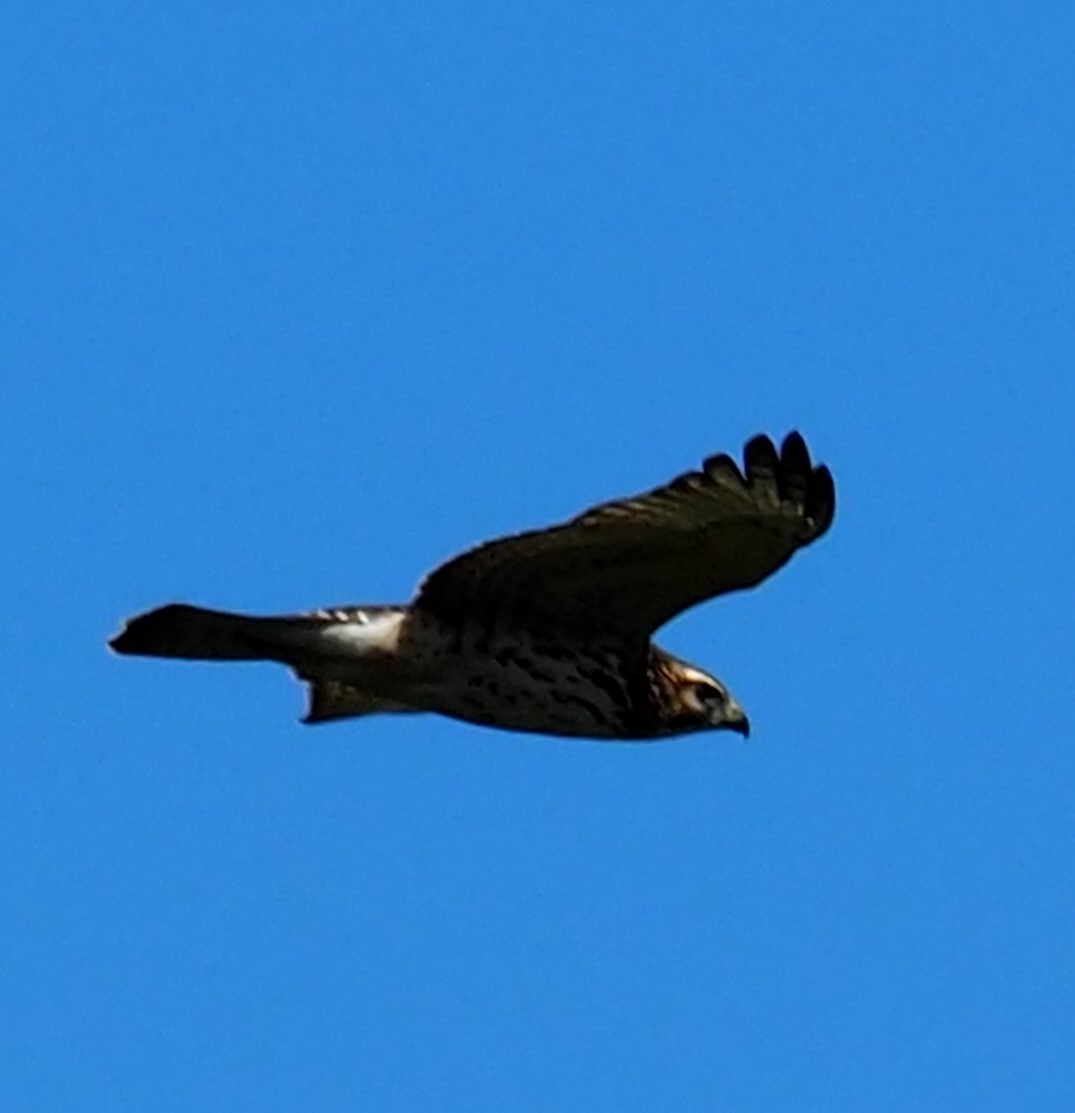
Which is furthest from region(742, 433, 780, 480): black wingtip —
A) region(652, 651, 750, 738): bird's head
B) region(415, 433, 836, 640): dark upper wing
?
region(652, 651, 750, 738): bird's head

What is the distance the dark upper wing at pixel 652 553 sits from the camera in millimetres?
10578

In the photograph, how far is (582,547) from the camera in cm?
1082

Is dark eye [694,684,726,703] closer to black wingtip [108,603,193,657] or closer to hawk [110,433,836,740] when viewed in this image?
hawk [110,433,836,740]

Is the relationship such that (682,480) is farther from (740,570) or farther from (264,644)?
(264,644)

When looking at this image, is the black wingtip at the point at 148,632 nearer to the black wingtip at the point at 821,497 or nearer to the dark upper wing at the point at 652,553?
the dark upper wing at the point at 652,553

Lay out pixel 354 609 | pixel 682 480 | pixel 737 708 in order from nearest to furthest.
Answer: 1. pixel 682 480
2. pixel 354 609
3. pixel 737 708

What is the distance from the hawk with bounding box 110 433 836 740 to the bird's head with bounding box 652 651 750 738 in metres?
0.02

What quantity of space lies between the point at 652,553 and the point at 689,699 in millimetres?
945

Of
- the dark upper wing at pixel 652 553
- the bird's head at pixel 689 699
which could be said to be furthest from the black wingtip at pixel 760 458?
the bird's head at pixel 689 699

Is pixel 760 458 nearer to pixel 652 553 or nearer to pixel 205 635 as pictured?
pixel 652 553

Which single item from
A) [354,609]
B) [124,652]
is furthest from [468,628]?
[124,652]

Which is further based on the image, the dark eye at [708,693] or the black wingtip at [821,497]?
the dark eye at [708,693]

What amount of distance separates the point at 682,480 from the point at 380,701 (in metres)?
2.09

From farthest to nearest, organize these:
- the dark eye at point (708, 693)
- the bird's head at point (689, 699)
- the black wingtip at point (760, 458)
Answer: the dark eye at point (708, 693), the bird's head at point (689, 699), the black wingtip at point (760, 458)
